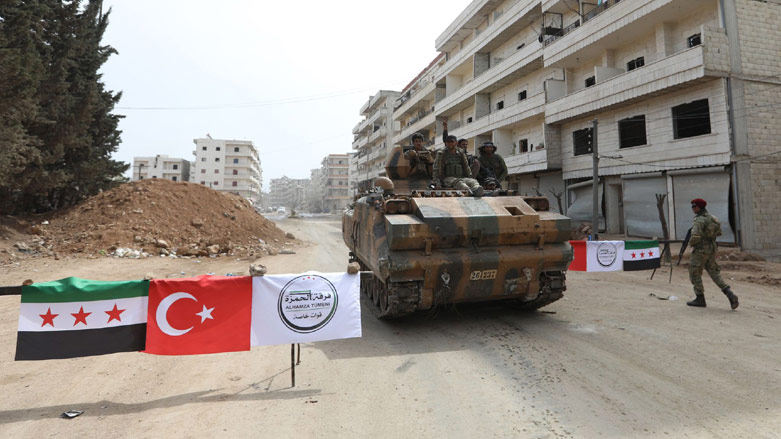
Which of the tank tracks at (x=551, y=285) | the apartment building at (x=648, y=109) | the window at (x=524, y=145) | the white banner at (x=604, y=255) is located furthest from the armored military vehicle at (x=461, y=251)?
the window at (x=524, y=145)

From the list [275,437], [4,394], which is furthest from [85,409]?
[275,437]

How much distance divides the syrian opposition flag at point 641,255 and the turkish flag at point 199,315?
320 inches

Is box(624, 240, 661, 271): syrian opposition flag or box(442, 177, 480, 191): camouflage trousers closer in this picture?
box(442, 177, 480, 191): camouflage trousers

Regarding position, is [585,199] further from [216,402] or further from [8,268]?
[8,268]

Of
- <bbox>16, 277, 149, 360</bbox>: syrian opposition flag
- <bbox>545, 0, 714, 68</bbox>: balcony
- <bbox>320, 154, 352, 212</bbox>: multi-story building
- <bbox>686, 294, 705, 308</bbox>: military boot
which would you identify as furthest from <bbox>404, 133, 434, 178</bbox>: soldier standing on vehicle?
<bbox>320, 154, 352, 212</bbox>: multi-story building

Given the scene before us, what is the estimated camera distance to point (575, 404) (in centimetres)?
320

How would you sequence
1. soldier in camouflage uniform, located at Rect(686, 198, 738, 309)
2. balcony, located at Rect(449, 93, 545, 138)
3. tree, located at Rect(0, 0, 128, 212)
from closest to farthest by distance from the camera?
1. soldier in camouflage uniform, located at Rect(686, 198, 738, 309)
2. tree, located at Rect(0, 0, 128, 212)
3. balcony, located at Rect(449, 93, 545, 138)

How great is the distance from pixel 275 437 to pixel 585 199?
1886 cm

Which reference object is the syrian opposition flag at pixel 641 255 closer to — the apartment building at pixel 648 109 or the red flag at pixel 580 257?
the red flag at pixel 580 257

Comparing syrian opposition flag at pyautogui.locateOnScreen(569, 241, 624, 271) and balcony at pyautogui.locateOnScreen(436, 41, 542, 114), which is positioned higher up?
balcony at pyautogui.locateOnScreen(436, 41, 542, 114)

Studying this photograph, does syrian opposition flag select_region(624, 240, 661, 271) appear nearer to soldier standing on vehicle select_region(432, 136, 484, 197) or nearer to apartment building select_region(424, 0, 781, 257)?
apartment building select_region(424, 0, 781, 257)

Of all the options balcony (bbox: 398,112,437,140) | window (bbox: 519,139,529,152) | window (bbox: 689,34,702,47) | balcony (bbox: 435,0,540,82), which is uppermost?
balcony (bbox: 435,0,540,82)

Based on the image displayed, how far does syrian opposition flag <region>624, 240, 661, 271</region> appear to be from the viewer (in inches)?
334

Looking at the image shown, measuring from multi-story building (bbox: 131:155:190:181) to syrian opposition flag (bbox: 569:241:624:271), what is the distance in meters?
81.3
